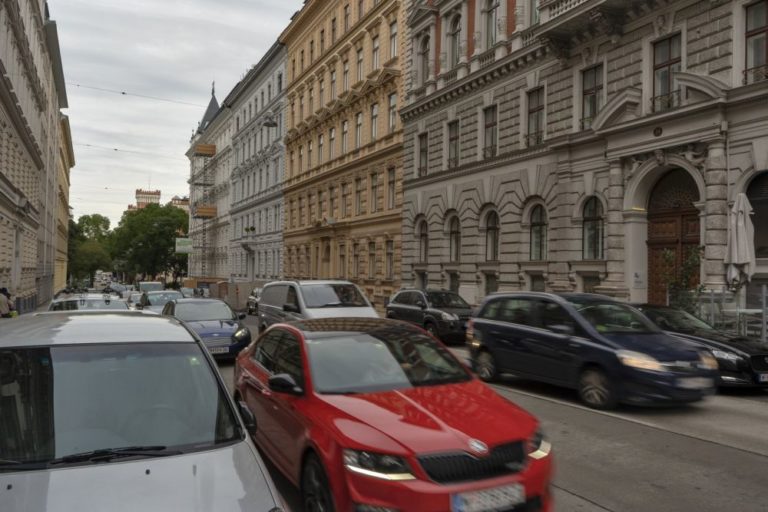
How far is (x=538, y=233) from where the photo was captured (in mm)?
22906

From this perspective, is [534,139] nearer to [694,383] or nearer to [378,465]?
[694,383]

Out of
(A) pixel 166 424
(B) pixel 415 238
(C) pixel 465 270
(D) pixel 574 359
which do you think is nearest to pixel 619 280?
(C) pixel 465 270

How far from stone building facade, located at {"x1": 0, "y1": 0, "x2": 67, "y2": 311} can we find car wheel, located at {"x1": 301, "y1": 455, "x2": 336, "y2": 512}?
74.7 feet

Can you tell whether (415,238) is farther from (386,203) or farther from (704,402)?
(704,402)

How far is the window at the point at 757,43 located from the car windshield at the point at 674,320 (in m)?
7.07

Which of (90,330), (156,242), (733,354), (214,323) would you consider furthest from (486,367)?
(156,242)

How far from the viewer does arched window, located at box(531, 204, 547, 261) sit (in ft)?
73.8

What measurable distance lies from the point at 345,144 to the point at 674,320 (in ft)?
98.9

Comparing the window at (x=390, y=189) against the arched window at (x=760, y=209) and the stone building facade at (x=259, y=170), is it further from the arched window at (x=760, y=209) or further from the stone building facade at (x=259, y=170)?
the arched window at (x=760, y=209)

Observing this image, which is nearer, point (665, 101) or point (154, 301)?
point (665, 101)

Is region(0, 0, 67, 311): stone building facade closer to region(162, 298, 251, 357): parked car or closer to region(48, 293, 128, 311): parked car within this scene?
region(48, 293, 128, 311): parked car

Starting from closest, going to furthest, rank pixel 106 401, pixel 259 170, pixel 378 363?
pixel 106 401
pixel 378 363
pixel 259 170

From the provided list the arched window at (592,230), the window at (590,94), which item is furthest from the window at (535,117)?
the arched window at (592,230)

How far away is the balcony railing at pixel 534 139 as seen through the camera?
22.6 metres
